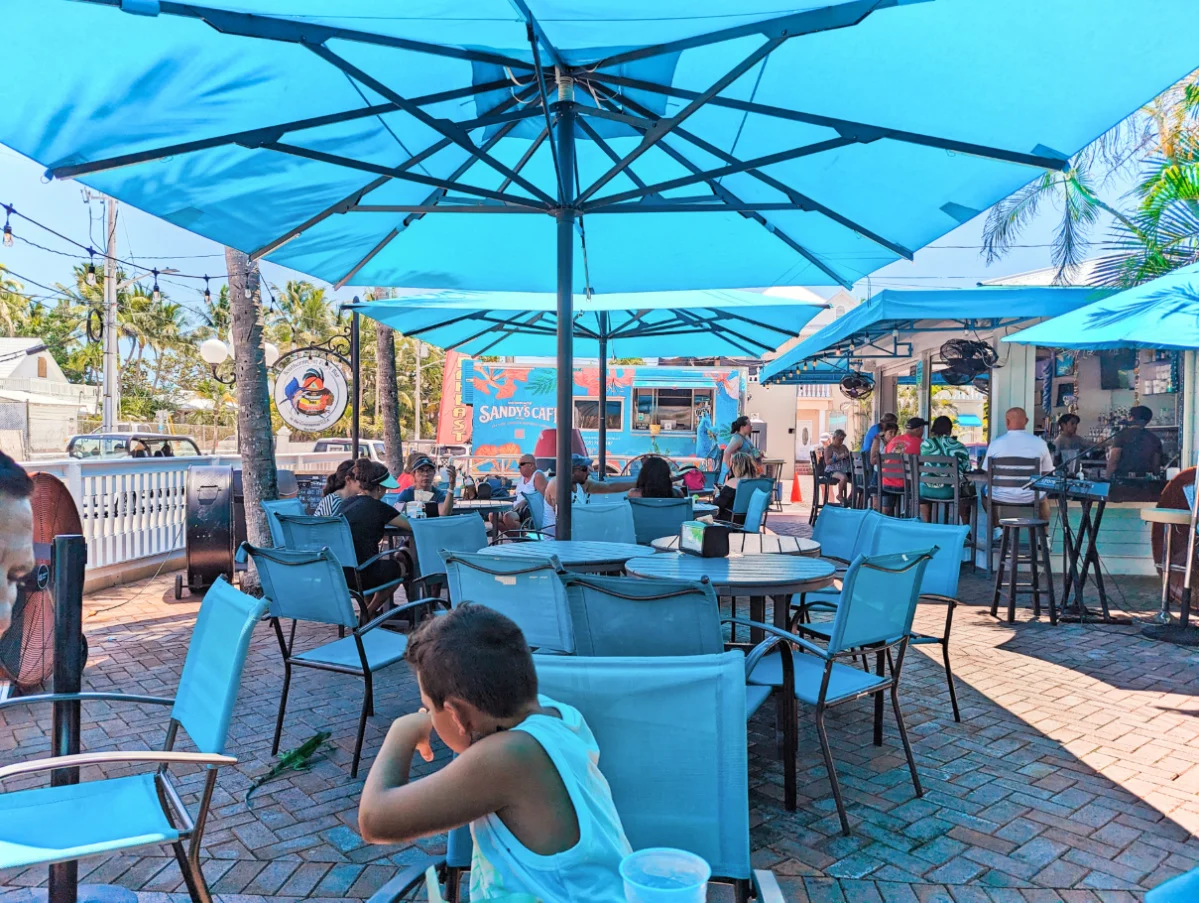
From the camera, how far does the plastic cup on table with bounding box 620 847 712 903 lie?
1.17 m

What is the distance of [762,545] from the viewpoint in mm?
4293

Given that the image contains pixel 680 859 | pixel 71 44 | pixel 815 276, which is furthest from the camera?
pixel 815 276

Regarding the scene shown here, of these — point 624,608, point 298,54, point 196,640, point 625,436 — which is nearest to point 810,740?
point 624,608

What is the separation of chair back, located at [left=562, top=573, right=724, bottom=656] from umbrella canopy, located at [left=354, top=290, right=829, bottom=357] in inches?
138

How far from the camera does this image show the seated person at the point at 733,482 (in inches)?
265

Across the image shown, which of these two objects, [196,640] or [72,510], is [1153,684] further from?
[72,510]

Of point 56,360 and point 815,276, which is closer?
point 815,276

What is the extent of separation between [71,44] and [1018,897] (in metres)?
3.96

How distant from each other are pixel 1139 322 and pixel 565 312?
3.49 metres

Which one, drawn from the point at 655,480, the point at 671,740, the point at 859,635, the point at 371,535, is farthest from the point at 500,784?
the point at 655,480

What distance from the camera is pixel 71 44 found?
2.80m

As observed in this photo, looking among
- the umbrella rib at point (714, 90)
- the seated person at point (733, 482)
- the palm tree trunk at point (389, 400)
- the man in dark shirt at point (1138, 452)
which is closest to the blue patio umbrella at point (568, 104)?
the umbrella rib at point (714, 90)

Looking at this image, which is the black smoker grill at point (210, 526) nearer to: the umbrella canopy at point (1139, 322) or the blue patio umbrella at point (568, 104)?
the blue patio umbrella at point (568, 104)

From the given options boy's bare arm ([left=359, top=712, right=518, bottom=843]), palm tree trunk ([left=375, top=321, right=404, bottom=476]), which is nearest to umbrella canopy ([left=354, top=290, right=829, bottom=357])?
palm tree trunk ([left=375, top=321, right=404, bottom=476])
